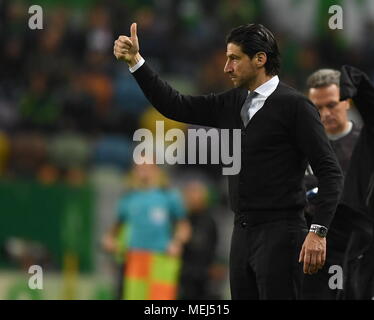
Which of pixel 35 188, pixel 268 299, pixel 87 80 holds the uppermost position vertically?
pixel 87 80

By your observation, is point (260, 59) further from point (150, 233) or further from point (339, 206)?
point (150, 233)

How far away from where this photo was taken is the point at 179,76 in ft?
50.4

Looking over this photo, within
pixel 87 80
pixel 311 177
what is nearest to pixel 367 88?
pixel 311 177

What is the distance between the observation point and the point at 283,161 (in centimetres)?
555

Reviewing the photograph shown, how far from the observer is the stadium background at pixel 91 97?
11.8 metres

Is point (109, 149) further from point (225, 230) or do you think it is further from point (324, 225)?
point (324, 225)

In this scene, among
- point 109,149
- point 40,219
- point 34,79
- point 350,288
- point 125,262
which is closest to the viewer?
point 350,288

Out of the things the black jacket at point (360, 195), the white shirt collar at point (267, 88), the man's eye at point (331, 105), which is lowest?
the black jacket at point (360, 195)

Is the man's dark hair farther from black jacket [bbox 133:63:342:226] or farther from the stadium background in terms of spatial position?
the stadium background

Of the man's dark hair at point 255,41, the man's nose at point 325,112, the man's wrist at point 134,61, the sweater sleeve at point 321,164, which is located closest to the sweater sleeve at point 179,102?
the man's wrist at point 134,61

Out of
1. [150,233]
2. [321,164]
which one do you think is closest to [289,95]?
[321,164]

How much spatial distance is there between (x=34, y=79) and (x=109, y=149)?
186 cm

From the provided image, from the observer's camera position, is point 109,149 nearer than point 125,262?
No

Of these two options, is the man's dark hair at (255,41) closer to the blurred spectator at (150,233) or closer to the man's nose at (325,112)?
the man's nose at (325,112)
